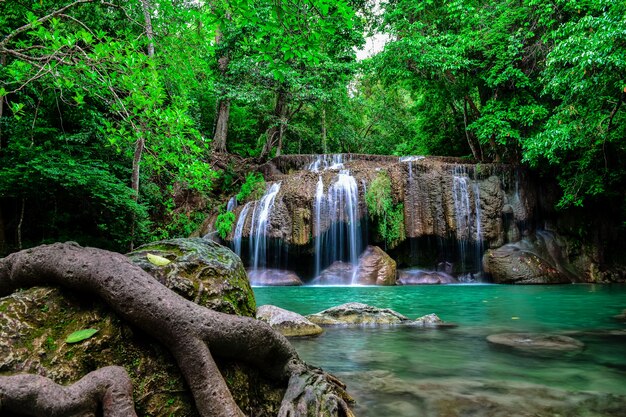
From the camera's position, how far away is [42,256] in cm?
239

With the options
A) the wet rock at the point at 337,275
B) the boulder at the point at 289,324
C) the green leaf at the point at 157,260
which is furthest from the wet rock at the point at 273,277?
the green leaf at the point at 157,260

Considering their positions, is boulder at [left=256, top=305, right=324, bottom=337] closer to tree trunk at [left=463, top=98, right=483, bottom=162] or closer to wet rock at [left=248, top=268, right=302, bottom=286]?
wet rock at [left=248, top=268, right=302, bottom=286]

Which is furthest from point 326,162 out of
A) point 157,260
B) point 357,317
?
point 157,260

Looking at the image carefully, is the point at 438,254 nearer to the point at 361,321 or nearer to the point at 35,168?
the point at 361,321

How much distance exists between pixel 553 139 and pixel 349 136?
15.3 meters

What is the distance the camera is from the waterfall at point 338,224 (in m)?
16.3

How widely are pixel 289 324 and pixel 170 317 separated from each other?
3.94 m

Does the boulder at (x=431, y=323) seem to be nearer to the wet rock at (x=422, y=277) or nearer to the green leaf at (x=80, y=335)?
the green leaf at (x=80, y=335)

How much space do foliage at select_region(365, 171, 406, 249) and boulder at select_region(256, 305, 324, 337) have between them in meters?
10.8

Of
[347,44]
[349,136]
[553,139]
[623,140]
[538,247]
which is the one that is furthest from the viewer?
[349,136]

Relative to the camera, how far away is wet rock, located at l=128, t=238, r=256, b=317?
105 inches

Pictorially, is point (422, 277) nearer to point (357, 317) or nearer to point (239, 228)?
point (239, 228)

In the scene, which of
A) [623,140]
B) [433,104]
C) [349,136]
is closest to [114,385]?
[623,140]

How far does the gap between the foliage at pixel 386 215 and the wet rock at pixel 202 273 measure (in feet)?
45.2
